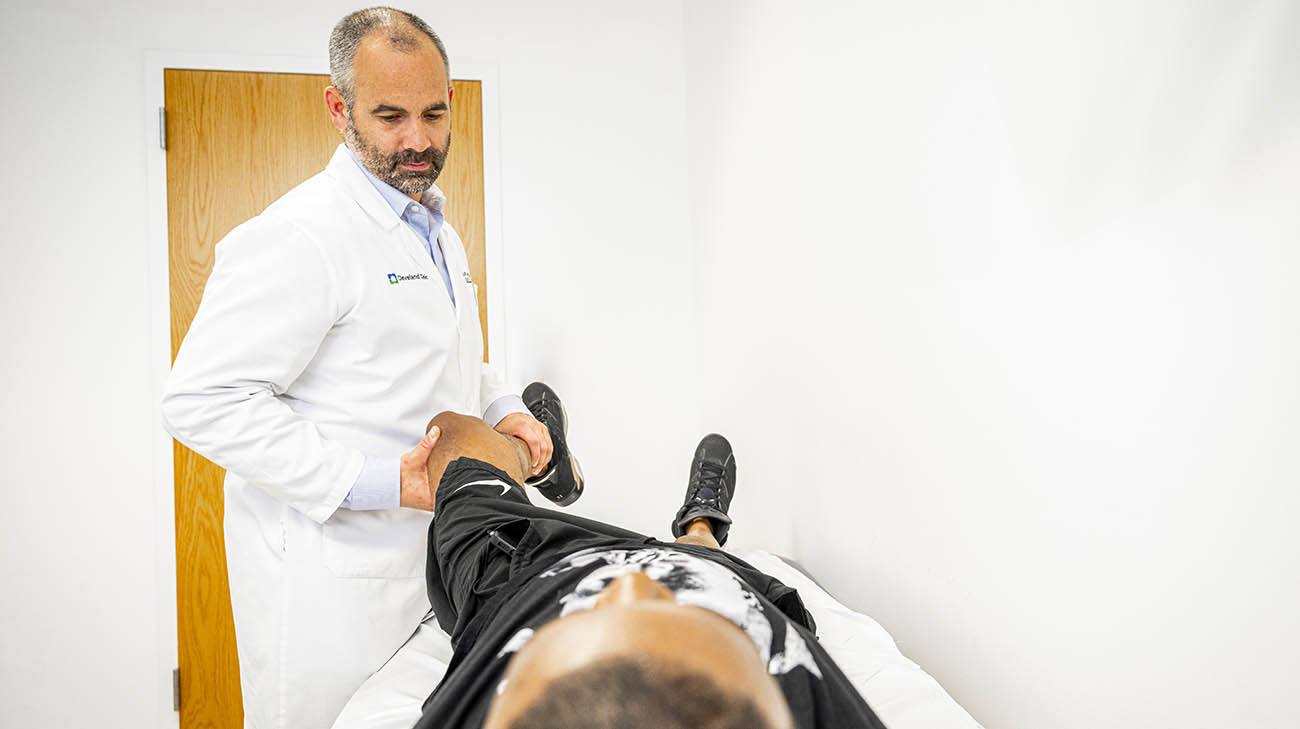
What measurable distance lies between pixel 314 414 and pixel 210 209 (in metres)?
1.33

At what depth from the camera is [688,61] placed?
250cm

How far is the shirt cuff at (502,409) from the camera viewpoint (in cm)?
155

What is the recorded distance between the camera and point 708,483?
1.76 m

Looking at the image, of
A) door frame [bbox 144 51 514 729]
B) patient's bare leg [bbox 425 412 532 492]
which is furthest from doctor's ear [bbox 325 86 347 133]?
door frame [bbox 144 51 514 729]

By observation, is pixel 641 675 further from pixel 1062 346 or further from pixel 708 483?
pixel 708 483

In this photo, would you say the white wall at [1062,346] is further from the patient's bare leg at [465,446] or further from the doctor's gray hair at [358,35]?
the doctor's gray hair at [358,35]

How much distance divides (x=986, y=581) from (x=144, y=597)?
2.24 metres

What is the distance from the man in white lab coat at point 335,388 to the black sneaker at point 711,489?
0.61m

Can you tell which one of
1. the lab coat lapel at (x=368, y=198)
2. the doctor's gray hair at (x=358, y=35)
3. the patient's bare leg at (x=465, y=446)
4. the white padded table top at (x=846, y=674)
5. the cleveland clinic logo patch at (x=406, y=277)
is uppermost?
the doctor's gray hair at (x=358, y=35)

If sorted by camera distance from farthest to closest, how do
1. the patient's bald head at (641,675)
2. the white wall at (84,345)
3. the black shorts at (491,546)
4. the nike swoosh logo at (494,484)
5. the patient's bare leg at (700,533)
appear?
1. the white wall at (84,345)
2. the patient's bare leg at (700,533)
3. the nike swoosh logo at (494,484)
4. the black shorts at (491,546)
5. the patient's bald head at (641,675)

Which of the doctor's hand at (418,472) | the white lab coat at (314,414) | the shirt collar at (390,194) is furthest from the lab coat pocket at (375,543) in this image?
the shirt collar at (390,194)

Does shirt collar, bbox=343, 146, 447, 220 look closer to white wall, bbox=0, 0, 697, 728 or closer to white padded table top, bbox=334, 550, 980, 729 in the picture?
white padded table top, bbox=334, 550, 980, 729

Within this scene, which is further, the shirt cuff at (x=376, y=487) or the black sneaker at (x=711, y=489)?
the black sneaker at (x=711, y=489)

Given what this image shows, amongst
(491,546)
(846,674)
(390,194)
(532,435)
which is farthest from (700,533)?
(390,194)
